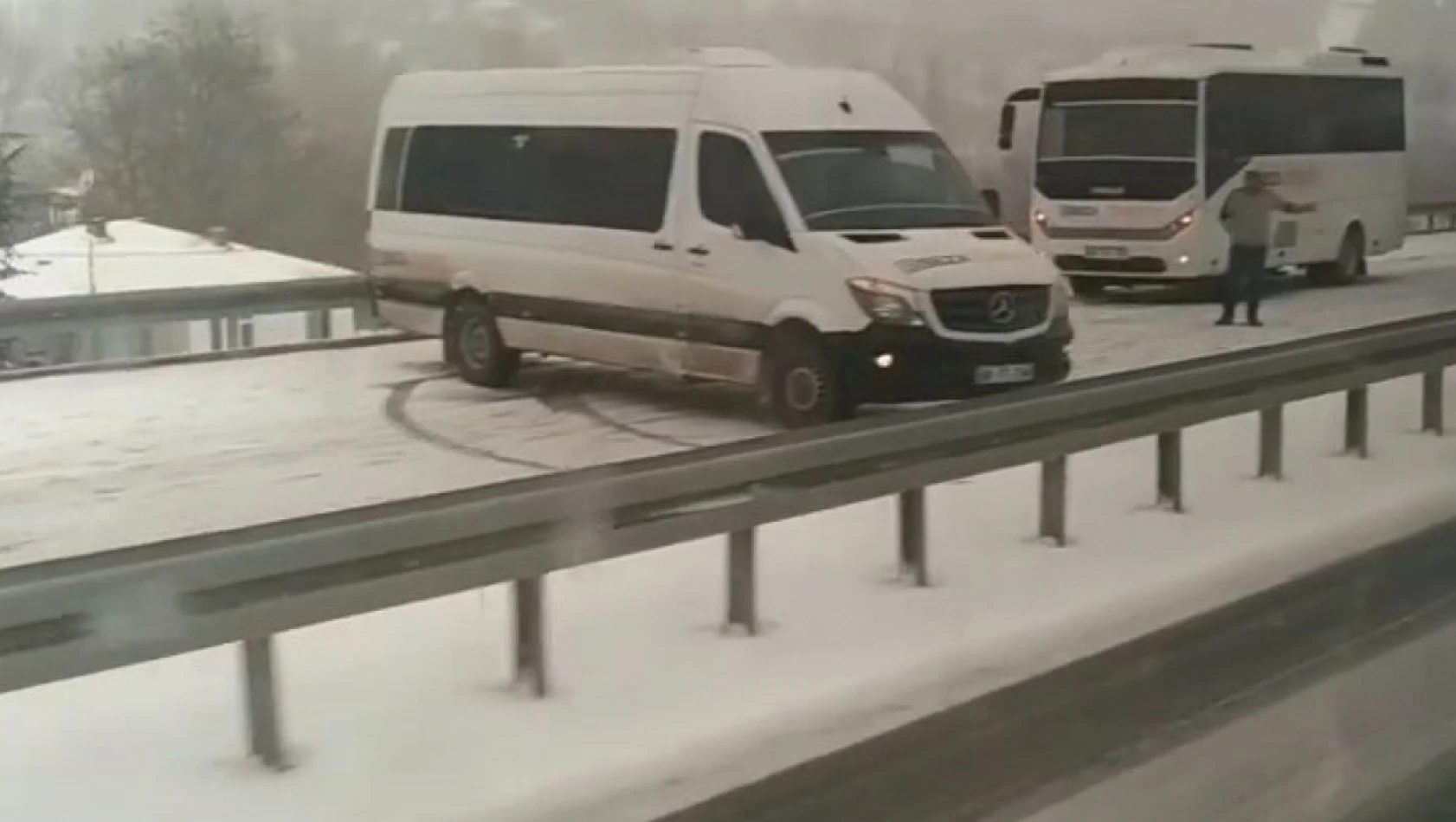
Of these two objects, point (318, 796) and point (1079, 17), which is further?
point (1079, 17)

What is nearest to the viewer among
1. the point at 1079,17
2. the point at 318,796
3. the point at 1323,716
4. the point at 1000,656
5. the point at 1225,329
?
the point at 318,796

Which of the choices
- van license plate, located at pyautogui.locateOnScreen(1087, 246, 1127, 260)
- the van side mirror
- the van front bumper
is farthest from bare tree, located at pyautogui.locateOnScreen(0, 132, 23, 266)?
van license plate, located at pyautogui.locateOnScreen(1087, 246, 1127, 260)

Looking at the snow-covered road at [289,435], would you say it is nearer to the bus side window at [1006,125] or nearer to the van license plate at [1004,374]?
the van license plate at [1004,374]

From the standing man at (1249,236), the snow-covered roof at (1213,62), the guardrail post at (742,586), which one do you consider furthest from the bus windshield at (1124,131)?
the guardrail post at (742,586)

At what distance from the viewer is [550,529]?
4.76m

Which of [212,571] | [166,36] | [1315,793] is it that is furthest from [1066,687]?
[166,36]

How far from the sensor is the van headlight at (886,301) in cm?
596

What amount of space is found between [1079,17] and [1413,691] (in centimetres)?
281

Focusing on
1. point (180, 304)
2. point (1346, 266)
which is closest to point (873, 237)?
point (180, 304)

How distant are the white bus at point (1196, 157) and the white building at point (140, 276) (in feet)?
8.91

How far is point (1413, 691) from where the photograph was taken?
5.47 metres

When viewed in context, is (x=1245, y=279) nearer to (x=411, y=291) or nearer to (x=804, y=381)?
(x=804, y=381)

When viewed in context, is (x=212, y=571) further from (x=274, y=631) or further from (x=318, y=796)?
(x=318, y=796)

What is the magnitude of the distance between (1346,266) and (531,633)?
4722mm
